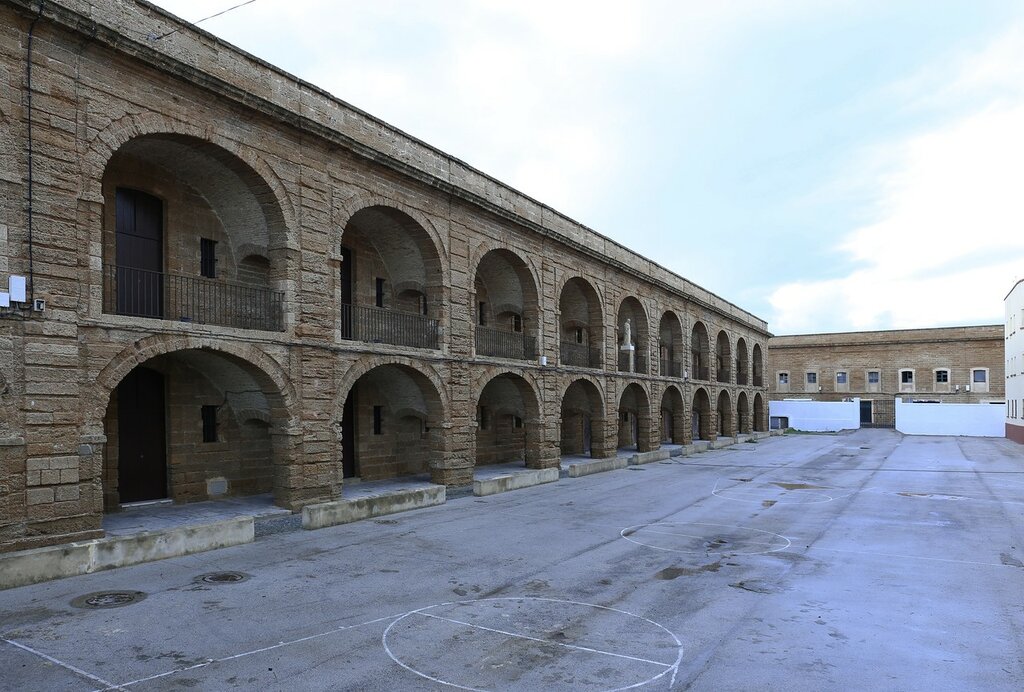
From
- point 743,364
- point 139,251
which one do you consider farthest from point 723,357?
point 139,251

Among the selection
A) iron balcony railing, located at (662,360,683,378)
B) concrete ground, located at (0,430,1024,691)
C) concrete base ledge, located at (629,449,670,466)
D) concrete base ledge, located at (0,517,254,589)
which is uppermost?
iron balcony railing, located at (662,360,683,378)

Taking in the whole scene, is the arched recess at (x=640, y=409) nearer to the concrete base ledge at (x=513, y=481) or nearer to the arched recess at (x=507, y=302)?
the arched recess at (x=507, y=302)

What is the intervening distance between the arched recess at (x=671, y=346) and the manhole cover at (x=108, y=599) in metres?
29.2

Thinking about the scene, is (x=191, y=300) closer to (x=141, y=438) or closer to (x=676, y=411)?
(x=141, y=438)

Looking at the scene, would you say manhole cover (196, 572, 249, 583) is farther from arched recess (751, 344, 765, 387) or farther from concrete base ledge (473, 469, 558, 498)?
arched recess (751, 344, 765, 387)

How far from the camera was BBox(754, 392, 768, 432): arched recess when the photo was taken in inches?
2096

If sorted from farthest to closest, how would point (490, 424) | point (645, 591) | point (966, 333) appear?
point (966, 333), point (490, 424), point (645, 591)

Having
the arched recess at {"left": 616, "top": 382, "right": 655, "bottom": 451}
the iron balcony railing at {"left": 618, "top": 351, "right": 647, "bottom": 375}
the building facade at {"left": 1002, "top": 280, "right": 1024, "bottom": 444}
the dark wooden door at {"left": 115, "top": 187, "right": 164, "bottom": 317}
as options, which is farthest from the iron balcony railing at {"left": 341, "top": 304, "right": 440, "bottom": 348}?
the building facade at {"left": 1002, "top": 280, "right": 1024, "bottom": 444}

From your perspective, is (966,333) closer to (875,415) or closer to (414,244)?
(875,415)

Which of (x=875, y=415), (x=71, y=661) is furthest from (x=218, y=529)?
(x=875, y=415)

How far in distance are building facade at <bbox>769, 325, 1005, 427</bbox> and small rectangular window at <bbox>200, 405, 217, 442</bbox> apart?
196 feet

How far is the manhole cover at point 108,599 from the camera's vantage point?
9222 mm

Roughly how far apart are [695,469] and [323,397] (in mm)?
17889

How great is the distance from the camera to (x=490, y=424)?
2611 cm
